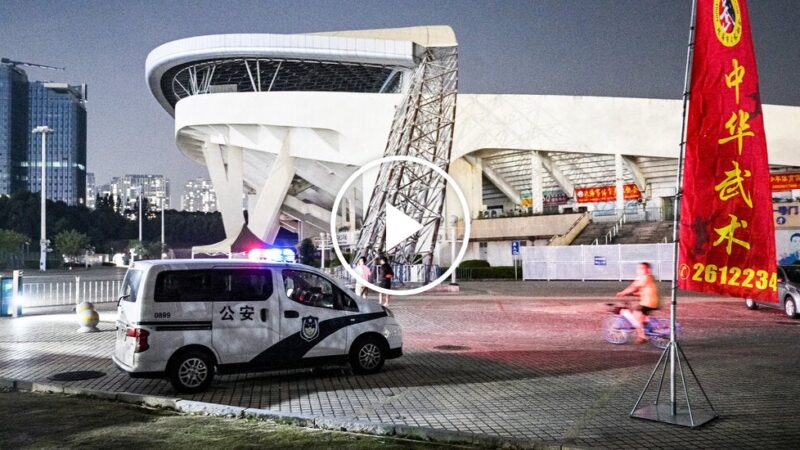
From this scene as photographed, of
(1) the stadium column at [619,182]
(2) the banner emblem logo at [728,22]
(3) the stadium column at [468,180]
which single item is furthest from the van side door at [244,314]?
(3) the stadium column at [468,180]

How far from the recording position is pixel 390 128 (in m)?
52.2

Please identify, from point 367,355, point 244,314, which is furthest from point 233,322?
point 367,355

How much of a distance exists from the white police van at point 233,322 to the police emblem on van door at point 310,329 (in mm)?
14

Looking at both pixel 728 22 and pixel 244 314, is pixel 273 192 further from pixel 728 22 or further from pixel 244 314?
pixel 728 22

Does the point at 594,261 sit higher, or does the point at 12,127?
the point at 12,127

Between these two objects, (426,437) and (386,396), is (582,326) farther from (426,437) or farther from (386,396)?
(426,437)

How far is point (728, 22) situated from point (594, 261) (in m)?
32.9

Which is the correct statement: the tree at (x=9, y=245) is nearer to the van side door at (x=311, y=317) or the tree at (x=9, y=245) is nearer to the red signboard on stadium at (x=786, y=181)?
the red signboard on stadium at (x=786, y=181)

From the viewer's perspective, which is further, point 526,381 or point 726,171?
point 526,381

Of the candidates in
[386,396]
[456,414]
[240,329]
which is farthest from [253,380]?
[456,414]

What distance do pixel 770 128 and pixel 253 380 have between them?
43.2 metres

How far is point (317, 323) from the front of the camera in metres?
9.80

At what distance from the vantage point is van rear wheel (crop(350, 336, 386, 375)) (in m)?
10.2

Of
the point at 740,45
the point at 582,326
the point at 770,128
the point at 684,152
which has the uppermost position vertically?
the point at 770,128
